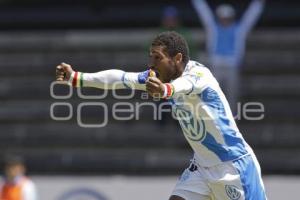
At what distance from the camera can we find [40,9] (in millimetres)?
16469

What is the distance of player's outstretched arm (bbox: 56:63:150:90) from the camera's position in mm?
6984

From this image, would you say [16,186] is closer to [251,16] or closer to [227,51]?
[227,51]

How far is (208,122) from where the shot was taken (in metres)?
6.71

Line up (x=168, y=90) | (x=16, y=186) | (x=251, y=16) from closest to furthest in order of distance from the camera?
1. (x=168, y=90)
2. (x=16, y=186)
3. (x=251, y=16)

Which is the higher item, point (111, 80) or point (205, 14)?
point (205, 14)

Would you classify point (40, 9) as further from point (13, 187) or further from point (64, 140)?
point (13, 187)

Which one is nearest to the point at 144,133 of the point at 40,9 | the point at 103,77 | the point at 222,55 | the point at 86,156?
the point at 86,156

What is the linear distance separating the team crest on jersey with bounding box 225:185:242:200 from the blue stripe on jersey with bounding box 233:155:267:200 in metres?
0.07

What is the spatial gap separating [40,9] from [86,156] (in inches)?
169

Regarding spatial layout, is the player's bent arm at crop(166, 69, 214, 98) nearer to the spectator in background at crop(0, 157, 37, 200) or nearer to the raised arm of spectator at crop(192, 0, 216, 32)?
the spectator in background at crop(0, 157, 37, 200)

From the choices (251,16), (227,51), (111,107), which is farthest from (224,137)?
(251,16)

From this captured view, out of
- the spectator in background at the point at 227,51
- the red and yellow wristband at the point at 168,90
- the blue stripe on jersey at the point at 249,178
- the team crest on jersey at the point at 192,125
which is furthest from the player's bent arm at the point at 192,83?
the spectator in background at the point at 227,51

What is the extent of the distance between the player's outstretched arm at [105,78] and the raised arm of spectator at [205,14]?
661cm

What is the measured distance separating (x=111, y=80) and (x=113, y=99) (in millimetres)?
7239
